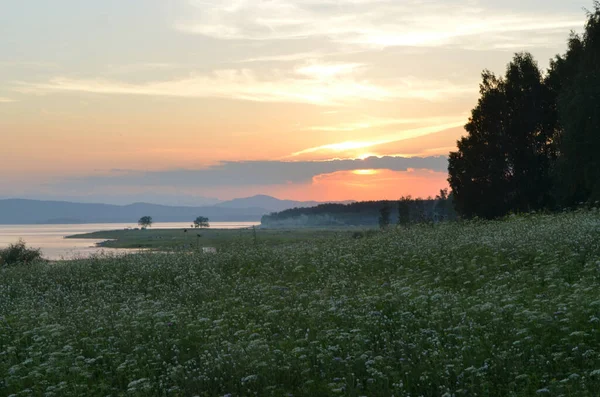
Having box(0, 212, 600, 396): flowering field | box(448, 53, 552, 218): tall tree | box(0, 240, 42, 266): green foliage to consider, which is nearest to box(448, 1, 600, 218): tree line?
box(448, 53, 552, 218): tall tree

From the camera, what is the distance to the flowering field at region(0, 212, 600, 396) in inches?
386

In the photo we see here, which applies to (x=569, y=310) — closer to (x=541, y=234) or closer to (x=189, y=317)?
(x=189, y=317)

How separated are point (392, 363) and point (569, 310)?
364 cm

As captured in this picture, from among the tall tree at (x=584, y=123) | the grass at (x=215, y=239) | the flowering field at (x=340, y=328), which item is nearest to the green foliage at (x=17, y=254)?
the grass at (x=215, y=239)

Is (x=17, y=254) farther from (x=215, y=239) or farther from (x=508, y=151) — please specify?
(x=508, y=151)

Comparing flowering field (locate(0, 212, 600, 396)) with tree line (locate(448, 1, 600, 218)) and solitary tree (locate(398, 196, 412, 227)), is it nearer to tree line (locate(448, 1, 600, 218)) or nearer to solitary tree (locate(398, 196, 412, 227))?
tree line (locate(448, 1, 600, 218))

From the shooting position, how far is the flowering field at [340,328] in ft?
32.2

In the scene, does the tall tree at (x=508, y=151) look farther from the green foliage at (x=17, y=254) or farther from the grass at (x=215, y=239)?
the green foliage at (x=17, y=254)

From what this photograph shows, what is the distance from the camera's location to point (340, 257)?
21375 mm

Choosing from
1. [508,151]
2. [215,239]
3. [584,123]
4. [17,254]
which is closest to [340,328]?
[584,123]

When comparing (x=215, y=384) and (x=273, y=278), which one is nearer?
(x=215, y=384)

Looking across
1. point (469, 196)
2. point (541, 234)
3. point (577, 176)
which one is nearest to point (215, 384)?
point (541, 234)

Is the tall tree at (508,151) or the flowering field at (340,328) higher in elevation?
the tall tree at (508,151)

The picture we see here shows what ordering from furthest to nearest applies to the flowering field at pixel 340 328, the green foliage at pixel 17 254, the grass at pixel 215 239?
the green foliage at pixel 17 254
the grass at pixel 215 239
the flowering field at pixel 340 328
